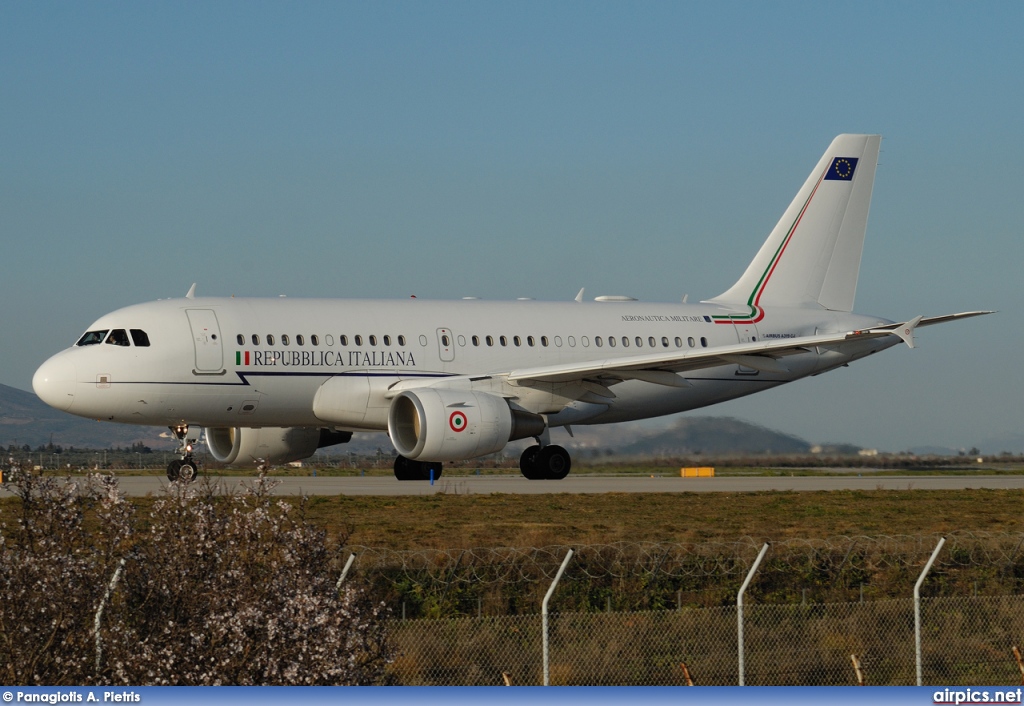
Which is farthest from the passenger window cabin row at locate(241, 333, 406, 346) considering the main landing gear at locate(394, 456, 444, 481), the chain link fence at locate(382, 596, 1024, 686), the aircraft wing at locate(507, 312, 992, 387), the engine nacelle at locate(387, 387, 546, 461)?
the chain link fence at locate(382, 596, 1024, 686)

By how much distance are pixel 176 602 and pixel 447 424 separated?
17.9 meters

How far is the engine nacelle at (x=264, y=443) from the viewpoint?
108 feet

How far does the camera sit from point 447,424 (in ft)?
95.1

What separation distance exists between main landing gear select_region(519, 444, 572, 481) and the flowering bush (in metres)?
21.3

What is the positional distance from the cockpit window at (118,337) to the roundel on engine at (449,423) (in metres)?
5.85

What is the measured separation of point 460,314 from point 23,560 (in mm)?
22303

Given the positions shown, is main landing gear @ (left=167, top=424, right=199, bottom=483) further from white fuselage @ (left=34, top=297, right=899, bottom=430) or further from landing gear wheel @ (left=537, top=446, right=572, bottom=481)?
landing gear wheel @ (left=537, top=446, right=572, bottom=481)

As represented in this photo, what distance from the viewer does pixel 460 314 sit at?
108ft

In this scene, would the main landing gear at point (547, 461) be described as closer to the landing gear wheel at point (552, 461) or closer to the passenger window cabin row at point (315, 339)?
the landing gear wheel at point (552, 461)

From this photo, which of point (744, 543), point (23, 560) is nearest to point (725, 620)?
point (744, 543)

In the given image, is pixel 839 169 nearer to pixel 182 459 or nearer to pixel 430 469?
pixel 430 469

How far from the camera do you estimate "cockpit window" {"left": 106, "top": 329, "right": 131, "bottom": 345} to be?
29031 mm

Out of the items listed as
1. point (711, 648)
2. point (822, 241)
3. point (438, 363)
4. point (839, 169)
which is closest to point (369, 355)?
point (438, 363)

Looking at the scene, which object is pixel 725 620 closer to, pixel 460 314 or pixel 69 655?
pixel 69 655
